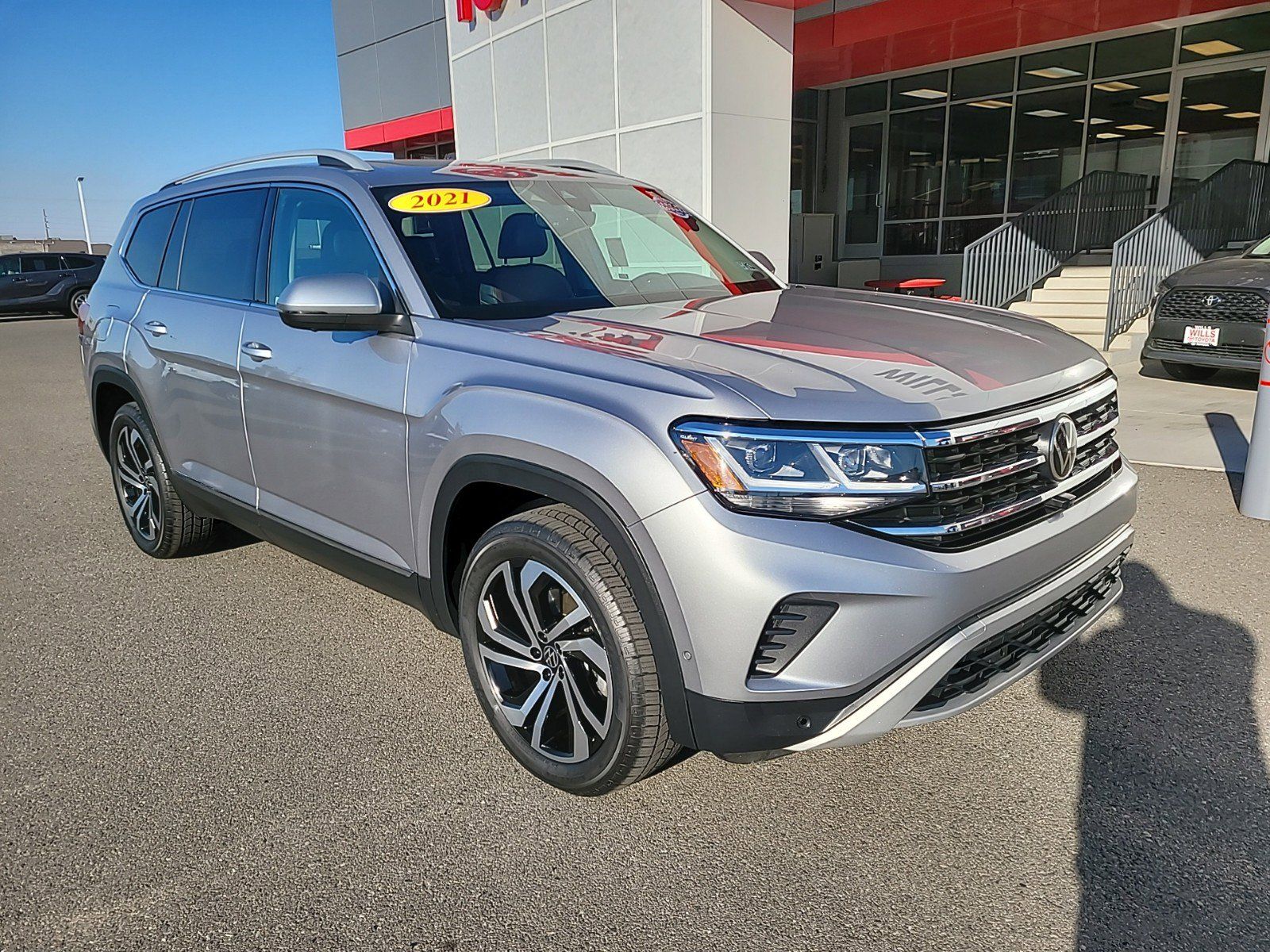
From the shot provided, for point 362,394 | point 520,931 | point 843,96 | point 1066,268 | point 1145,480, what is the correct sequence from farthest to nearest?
point 843,96, point 1066,268, point 1145,480, point 362,394, point 520,931

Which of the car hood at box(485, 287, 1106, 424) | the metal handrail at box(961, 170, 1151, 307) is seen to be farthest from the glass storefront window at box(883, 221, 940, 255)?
the car hood at box(485, 287, 1106, 424)

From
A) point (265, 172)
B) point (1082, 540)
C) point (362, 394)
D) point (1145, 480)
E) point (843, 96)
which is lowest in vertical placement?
point (1145, 480)

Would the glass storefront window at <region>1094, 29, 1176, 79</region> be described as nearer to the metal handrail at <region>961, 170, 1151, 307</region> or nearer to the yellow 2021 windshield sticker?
the metal handrail at <region>961, 170, 1151, 307</region>

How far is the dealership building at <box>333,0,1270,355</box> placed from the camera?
35.3 ft

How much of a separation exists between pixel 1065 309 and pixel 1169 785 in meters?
10.6

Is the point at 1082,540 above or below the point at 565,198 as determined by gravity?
below

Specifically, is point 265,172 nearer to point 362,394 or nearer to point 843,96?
point 362,394

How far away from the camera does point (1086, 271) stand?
1306 cm

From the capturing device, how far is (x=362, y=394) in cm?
311

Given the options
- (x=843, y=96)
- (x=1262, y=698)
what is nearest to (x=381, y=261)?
(x=1262, y=698)

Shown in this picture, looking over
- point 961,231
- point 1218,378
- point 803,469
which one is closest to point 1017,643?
point 803,469

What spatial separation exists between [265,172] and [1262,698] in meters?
4.26

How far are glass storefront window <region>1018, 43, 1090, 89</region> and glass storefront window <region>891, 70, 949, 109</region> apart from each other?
58.5 inches

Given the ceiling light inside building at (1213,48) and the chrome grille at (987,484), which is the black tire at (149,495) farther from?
the ceiling light inside building at (1213,48)
